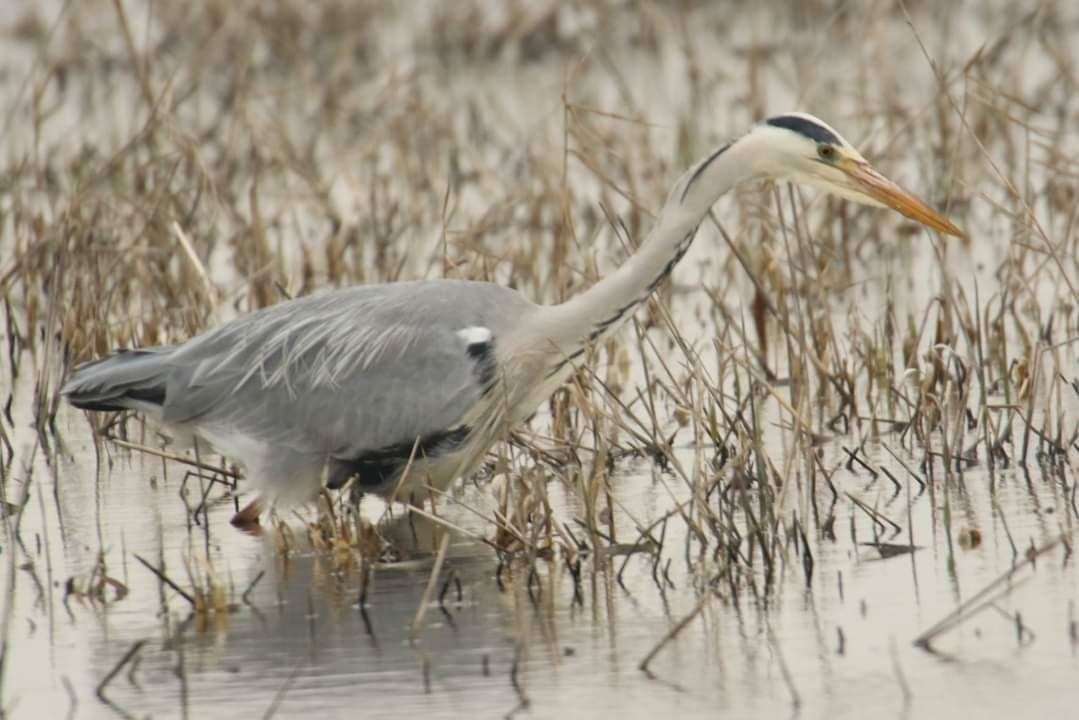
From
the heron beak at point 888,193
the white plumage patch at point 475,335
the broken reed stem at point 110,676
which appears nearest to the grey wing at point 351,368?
the white plumage patch at point 475,335

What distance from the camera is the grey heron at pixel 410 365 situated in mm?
6340

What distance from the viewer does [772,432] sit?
24.0 feet

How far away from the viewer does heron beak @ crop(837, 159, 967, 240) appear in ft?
20.9

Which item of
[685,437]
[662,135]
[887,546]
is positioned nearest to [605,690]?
[887,546]

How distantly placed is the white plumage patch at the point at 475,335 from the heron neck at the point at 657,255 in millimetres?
179

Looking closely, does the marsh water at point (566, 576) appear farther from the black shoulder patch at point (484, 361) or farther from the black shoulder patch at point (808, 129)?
the black shoulder patch at point (808, 129)

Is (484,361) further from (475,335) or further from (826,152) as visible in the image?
(826,152)

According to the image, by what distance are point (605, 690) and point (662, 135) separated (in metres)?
7.67

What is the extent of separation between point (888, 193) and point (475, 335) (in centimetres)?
124

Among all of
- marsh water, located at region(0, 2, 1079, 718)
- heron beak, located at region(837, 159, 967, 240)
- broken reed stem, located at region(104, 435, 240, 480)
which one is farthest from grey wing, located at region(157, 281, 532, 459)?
heron beak, located at region(837, 159, 967, 240)

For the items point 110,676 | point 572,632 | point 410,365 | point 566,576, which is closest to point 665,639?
point 572,632

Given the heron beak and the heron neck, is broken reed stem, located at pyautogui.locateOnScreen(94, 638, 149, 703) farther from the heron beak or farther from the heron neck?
the heron beak

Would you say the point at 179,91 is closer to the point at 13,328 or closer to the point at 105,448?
the point at 13,328

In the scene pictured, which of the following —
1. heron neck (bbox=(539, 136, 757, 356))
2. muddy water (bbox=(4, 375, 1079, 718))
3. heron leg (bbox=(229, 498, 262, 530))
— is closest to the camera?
muddy water (bbox=(4, 375, 1079, 718))
